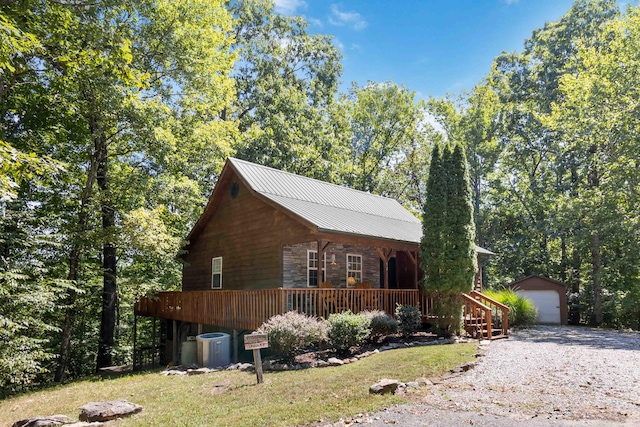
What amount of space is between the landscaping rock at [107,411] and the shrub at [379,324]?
19.8 feet

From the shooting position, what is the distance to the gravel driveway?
5.23m

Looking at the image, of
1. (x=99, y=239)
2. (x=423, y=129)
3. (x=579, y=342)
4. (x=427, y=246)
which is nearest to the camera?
(x=579, y=342)

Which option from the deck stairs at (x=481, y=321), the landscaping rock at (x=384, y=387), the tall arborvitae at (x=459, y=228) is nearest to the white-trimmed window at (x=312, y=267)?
the tall arborvitae at (x=459, y=228)

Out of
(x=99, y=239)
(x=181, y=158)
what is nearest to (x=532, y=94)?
(x=181, y=158)

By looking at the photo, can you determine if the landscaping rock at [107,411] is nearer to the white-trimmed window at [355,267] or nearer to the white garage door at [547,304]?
the white-trimmed window at [355,267]

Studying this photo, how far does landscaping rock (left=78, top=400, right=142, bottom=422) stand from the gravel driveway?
3.95m

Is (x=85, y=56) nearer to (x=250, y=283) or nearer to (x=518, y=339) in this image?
(x=250, y=283)

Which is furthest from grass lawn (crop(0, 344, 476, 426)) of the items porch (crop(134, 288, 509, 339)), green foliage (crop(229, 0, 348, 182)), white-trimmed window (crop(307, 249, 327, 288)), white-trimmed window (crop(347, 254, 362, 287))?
green foliage (crop(229, 0, 348, 182))

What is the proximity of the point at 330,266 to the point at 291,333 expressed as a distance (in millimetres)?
6520

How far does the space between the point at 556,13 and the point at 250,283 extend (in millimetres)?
28118

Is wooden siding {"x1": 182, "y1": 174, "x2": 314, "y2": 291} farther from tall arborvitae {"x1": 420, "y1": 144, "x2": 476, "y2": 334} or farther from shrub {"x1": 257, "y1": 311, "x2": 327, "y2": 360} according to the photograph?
tall arborvitae {"x1": 420, "y1": 144, "x2": 476, "y2": 334}

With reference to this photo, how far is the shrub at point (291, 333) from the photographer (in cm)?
940

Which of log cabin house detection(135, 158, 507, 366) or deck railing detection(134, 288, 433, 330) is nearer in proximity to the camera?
deck railing detection(134, 288, 433, 330)

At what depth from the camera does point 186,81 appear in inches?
669
